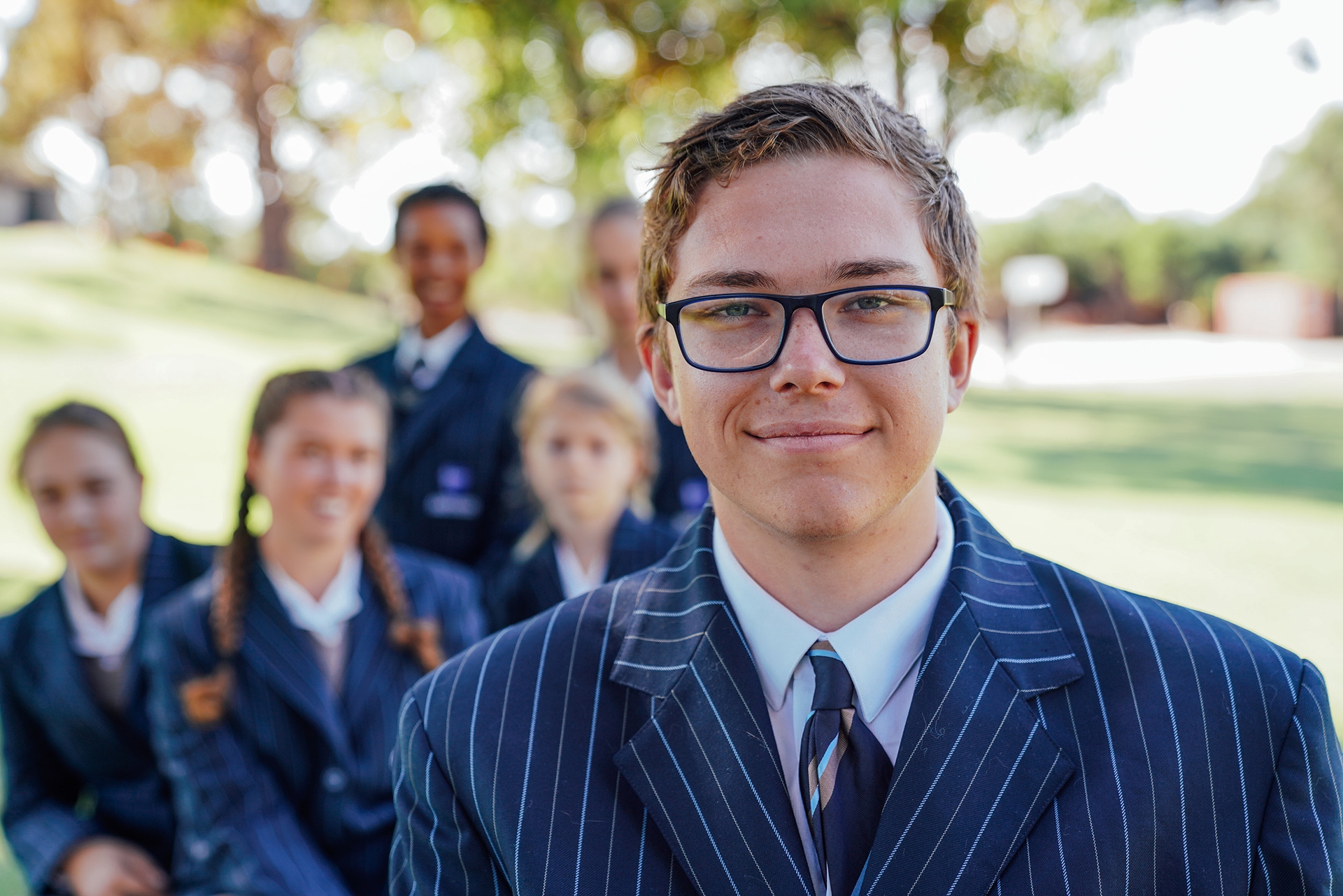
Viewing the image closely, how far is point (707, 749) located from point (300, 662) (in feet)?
5.96

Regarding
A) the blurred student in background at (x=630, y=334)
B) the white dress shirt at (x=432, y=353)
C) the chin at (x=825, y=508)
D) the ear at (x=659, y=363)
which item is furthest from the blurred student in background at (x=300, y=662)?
the chin at (x=825, y=508)

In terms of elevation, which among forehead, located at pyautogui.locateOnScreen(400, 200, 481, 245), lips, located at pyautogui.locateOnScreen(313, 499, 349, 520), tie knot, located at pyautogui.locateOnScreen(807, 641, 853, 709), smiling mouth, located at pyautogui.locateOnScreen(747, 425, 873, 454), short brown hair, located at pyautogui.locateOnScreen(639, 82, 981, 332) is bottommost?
tie knot, located at pyautogui.locateOnScreen(807, 641, 853, 709)

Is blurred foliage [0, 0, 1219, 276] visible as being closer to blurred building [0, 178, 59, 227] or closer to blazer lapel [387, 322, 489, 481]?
blazer lapel [387, 322, 489, 481]

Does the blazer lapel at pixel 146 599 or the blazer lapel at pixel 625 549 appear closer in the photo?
the blazer lapel at pixel 146 599

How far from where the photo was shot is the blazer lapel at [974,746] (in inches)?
52.7

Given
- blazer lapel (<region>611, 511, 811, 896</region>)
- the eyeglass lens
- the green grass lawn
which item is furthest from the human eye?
the green grass lawn

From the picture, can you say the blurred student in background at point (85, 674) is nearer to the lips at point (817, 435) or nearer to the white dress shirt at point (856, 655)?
the white dress shirt at point (856, 655)

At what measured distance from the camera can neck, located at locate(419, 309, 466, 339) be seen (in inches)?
164

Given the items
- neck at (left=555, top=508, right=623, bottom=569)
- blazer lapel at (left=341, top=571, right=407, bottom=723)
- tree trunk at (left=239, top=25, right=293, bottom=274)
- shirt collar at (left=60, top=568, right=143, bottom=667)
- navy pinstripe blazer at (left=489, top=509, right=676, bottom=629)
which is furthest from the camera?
tree trunk at (left=239, top=25, right=293, bottom=274)

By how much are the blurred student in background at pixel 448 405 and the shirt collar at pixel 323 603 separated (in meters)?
0.92

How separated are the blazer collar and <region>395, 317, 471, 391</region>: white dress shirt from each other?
2.75 meters

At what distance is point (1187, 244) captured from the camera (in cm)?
4928

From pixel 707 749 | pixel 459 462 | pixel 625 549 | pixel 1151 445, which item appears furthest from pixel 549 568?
pixel 1151 445

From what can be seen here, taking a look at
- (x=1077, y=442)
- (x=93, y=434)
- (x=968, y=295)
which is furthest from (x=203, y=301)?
(x=968, y=295)
